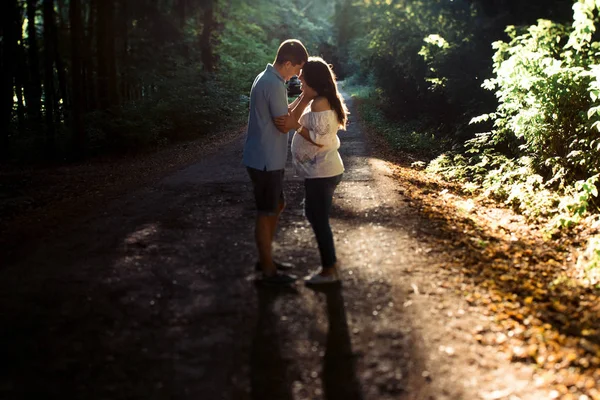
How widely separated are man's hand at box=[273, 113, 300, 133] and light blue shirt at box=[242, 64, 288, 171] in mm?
39

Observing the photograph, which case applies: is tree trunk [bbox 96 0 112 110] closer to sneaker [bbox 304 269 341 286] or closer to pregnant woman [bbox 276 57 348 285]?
pregnant woman [bbox 276 57 348 285]

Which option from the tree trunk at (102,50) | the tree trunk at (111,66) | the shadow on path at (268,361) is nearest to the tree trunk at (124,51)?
the tree trunk at (111,66)

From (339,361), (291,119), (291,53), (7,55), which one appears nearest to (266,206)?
(291,119)

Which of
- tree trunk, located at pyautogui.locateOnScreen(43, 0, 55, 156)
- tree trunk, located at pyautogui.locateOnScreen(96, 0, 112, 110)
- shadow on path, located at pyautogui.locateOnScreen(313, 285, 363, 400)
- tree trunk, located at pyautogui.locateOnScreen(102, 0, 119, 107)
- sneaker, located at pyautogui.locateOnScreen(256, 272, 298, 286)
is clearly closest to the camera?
shadow on path, located at pyautogui.locateOnScreen(313, 285, 363, 400)

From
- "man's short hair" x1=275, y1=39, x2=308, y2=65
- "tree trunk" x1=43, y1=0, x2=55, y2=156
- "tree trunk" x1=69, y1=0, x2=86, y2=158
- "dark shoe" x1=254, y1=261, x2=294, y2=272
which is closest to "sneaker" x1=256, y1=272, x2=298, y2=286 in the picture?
"dark shoe" x1=254, y1=261, x2=294, y2=272

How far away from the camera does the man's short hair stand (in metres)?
4.68

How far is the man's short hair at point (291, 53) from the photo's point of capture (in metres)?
4.68

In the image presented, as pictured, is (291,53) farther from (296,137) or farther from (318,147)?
(318,147)

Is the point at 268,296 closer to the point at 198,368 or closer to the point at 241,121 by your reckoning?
the point at 198,368

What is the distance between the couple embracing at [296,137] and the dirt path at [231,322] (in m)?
0.71

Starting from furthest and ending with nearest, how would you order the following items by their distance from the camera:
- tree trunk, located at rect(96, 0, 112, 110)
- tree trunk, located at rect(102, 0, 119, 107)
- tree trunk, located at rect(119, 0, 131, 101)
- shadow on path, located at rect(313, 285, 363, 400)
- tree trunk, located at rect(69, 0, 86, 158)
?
1. tree trunk, located at rect(119, 0, 131, 101)
2. tree trunk, located at rect(102, 0, 119, 107)
3. tree trunk, located at rect(96, 0, 112, 110)
4. tree trunk, located at rect(69, 0, 86, 158)
5. shadow on path, located at rect(313, 285, 363, 400)

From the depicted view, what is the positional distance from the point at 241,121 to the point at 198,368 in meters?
21.7

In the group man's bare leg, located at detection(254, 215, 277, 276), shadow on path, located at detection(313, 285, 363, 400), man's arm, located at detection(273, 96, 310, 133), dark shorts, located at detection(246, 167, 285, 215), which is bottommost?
shadow on path, located at detection(313, 285, 363, 400)

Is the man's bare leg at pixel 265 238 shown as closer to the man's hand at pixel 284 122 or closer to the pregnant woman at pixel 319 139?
the pregnant woman at pixel 319 139
